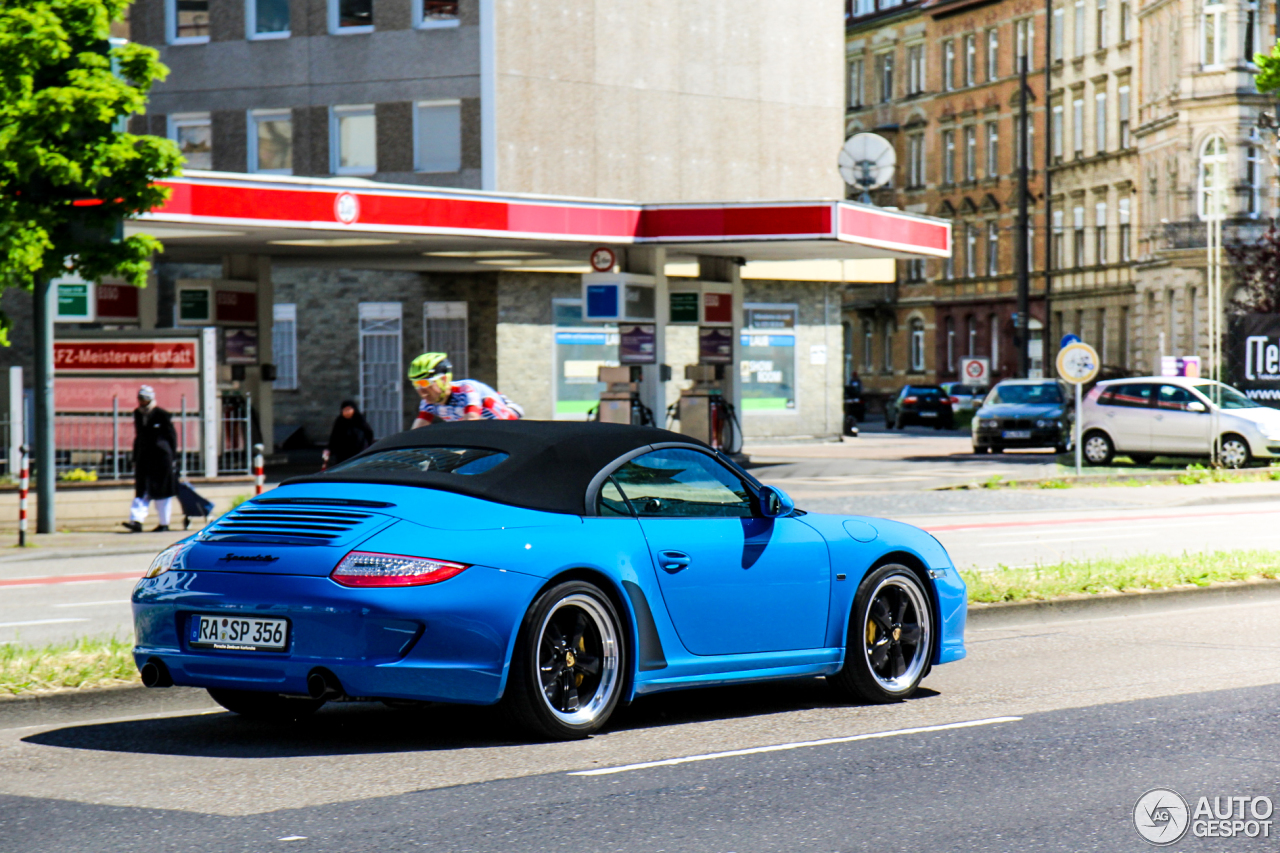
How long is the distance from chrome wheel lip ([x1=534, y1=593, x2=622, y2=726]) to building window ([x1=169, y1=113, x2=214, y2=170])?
33667 mm

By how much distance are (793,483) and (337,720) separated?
20036 mm

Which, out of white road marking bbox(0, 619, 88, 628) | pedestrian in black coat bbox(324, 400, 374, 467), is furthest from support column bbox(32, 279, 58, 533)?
white road marking bbox(0, 619, 88, 628)

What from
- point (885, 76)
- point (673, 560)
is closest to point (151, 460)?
point (673, 560)

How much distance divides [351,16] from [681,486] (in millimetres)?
32042

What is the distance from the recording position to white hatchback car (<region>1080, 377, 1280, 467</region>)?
31.5 metres

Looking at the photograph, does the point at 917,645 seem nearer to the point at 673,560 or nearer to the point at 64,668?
the point at 673,560

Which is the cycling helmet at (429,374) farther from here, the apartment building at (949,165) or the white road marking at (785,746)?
the apartment building at (949,165)

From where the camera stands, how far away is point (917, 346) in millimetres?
84125

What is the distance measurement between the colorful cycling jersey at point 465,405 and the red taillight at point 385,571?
4.40 m

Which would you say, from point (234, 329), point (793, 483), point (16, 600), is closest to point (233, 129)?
point (234, 329)

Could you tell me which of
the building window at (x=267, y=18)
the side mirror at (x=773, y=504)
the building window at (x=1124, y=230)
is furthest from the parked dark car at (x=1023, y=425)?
the side mirror at (x=773, y=504)

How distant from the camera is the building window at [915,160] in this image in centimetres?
8438

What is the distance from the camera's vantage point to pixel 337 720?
796 cm

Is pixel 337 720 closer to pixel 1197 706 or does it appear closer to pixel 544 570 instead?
pixel 544 570
